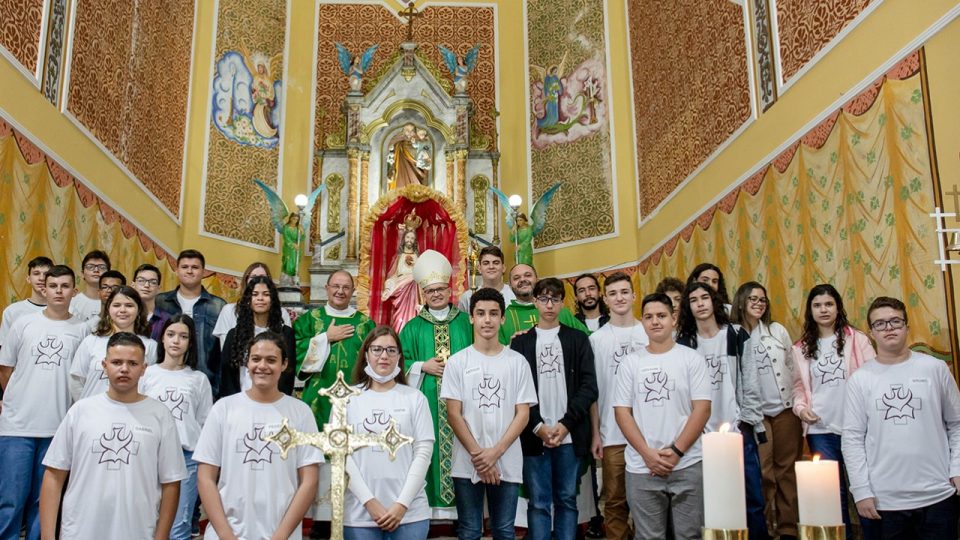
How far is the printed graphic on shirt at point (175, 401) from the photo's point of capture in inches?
161

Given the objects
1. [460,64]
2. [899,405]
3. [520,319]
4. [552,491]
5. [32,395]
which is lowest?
[552,491]

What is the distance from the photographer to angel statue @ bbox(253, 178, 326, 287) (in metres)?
9.86

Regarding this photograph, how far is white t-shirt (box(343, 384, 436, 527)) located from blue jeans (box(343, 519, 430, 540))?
0.07ft

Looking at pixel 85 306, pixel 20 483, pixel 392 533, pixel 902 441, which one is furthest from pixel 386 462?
pixel 85 306

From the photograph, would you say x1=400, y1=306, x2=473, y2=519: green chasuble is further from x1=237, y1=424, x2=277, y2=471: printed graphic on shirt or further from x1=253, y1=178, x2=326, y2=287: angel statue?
x1=253, y1=178, x2=326, y2=287: angel statue

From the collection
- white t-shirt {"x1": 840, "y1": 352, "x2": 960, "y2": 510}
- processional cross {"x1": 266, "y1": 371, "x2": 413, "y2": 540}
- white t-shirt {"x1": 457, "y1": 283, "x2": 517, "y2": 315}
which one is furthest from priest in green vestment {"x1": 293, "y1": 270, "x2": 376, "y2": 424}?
white t-shirt {"x1": 840, "y1": 352, "x2": 960, "y2": 510}

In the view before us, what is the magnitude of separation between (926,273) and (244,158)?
8672 mm

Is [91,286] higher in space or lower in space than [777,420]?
higher

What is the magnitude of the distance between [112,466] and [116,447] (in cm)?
7

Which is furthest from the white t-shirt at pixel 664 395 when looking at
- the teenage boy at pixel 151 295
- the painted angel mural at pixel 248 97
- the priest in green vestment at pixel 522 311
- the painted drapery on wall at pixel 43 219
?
the painted angel mural at pixel 248 97

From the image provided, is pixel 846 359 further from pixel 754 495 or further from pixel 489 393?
pixel 489 393

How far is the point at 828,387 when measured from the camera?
14.3 ft

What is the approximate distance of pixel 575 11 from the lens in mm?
11250

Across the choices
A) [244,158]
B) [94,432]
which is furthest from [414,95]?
[94,432]
